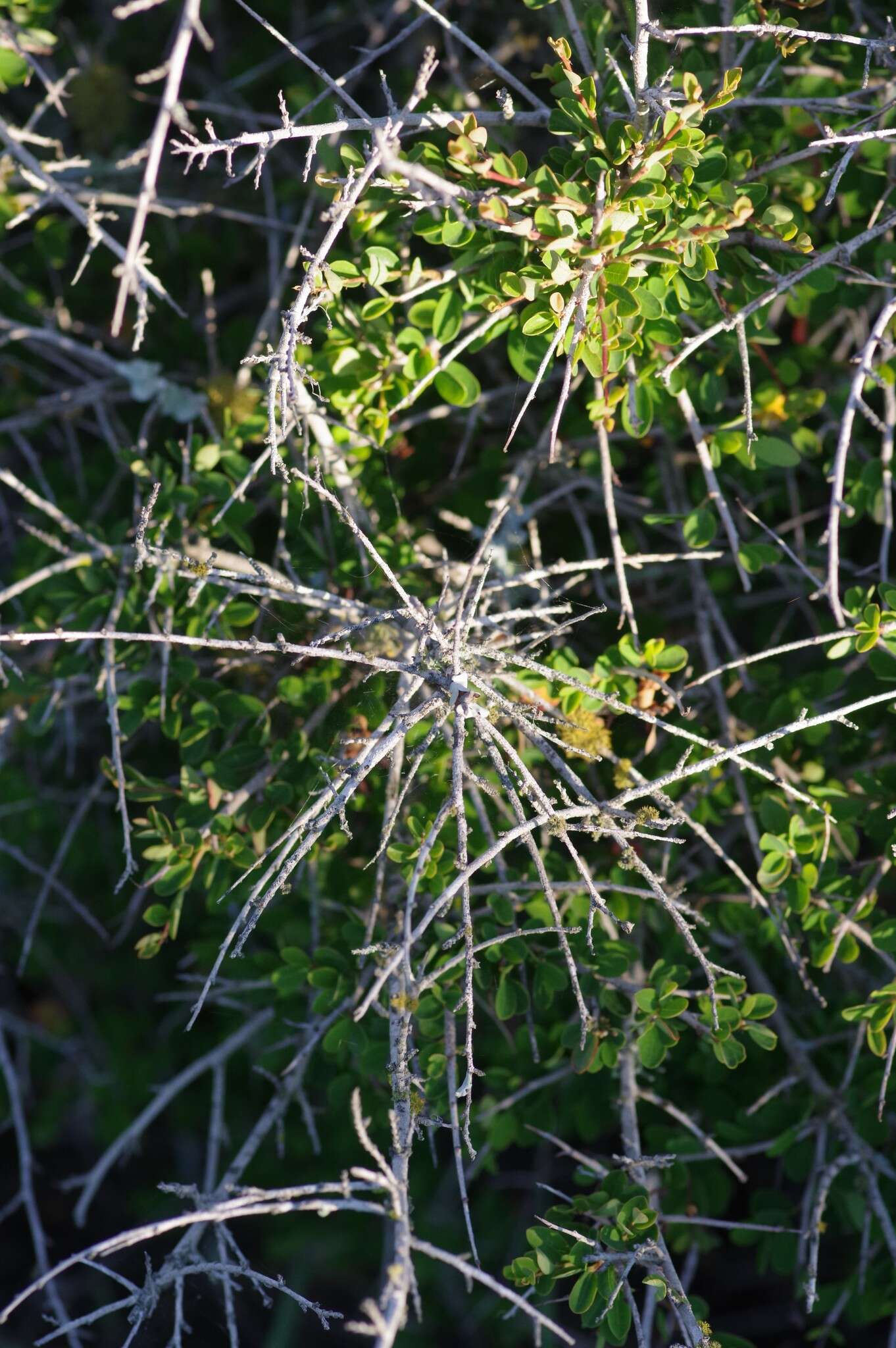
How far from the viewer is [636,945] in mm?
1734

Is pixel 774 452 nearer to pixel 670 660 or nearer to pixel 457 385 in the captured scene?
pixel 670 660

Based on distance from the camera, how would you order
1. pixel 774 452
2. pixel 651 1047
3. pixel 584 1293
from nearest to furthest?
pixel 584 1293 < pixel 651 1047 < pixel 774 452

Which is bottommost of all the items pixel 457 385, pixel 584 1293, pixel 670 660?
pixel 584 1293

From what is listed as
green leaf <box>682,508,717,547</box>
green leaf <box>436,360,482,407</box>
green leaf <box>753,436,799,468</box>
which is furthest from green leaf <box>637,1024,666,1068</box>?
green leaf <box>436,360,482,407</box>

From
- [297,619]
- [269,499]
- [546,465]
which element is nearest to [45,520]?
[269,499]

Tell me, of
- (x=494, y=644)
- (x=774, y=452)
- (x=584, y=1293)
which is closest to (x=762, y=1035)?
(x=584, y=1293)

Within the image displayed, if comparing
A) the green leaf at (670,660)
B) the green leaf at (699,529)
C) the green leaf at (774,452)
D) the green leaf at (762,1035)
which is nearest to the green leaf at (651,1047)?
the green leaf at (762,1035)

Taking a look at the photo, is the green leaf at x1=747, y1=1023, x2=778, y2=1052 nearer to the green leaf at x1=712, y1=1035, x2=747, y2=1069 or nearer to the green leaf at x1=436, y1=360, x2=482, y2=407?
the green leaf at x1=712, y1=1035, x2=747, y2=1069

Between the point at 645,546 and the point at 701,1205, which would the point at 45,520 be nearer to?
the point at 645,546

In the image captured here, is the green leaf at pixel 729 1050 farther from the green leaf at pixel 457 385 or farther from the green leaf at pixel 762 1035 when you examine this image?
the green leaf at pixel 457 385

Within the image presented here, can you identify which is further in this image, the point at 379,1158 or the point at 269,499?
the point at 269,499

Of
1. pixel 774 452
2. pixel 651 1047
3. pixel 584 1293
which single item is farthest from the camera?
pixel 774 452

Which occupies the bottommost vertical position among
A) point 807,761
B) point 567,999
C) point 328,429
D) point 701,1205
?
point 701,1205

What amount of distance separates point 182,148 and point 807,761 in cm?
127
